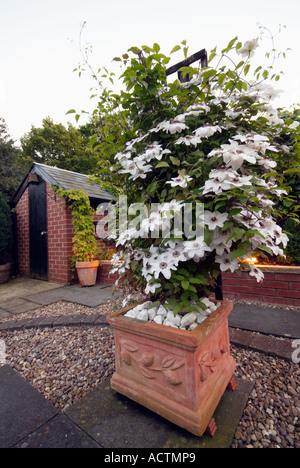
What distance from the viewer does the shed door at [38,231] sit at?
4.67 m

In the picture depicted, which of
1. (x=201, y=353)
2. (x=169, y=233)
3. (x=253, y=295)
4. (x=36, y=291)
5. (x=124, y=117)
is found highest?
(x=124, y=117)

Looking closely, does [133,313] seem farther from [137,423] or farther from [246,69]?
[246,69]

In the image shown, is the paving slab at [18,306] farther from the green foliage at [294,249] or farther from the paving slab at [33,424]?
the green foliage at [294,249]

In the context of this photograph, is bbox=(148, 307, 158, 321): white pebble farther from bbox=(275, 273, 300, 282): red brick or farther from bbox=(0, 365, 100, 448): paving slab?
bbox=(275, 273, 300, 282): red brick

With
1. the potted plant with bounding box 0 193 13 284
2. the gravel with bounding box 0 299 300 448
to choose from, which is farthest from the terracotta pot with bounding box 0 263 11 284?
the gravel with bounding box 0 299 300 448

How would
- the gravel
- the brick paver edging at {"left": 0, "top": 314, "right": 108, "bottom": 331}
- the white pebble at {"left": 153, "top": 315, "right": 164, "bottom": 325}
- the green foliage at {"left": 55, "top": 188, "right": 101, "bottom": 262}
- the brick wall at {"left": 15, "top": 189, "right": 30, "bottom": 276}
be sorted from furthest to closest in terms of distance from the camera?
the brick wall at {"left": 15, "top": 189, "right": 30, "bottom": 276} < the green foliage at {"left": 55, "top": 188, "right": 101, "bottom": 262} < the brick paver edging at {"left": 0, "top": 314, "right": 108, "bottom": 331} < the white pebble at {"left": 153, "top": 315, "right": 164, "bottom": 325} < the gravel

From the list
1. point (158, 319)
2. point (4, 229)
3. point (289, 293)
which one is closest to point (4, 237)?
point (4, 229)

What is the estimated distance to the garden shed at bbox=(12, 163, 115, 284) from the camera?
13.8 feet

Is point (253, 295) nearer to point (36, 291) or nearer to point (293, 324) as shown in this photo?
point (293, 324)

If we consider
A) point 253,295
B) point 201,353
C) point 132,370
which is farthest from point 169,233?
point 253,295

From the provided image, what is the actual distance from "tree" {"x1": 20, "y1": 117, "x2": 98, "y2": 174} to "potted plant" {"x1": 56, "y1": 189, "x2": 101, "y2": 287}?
14.3m

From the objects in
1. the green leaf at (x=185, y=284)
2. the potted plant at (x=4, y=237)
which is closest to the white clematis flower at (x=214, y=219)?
the green leaf at (x=185, y=284)
